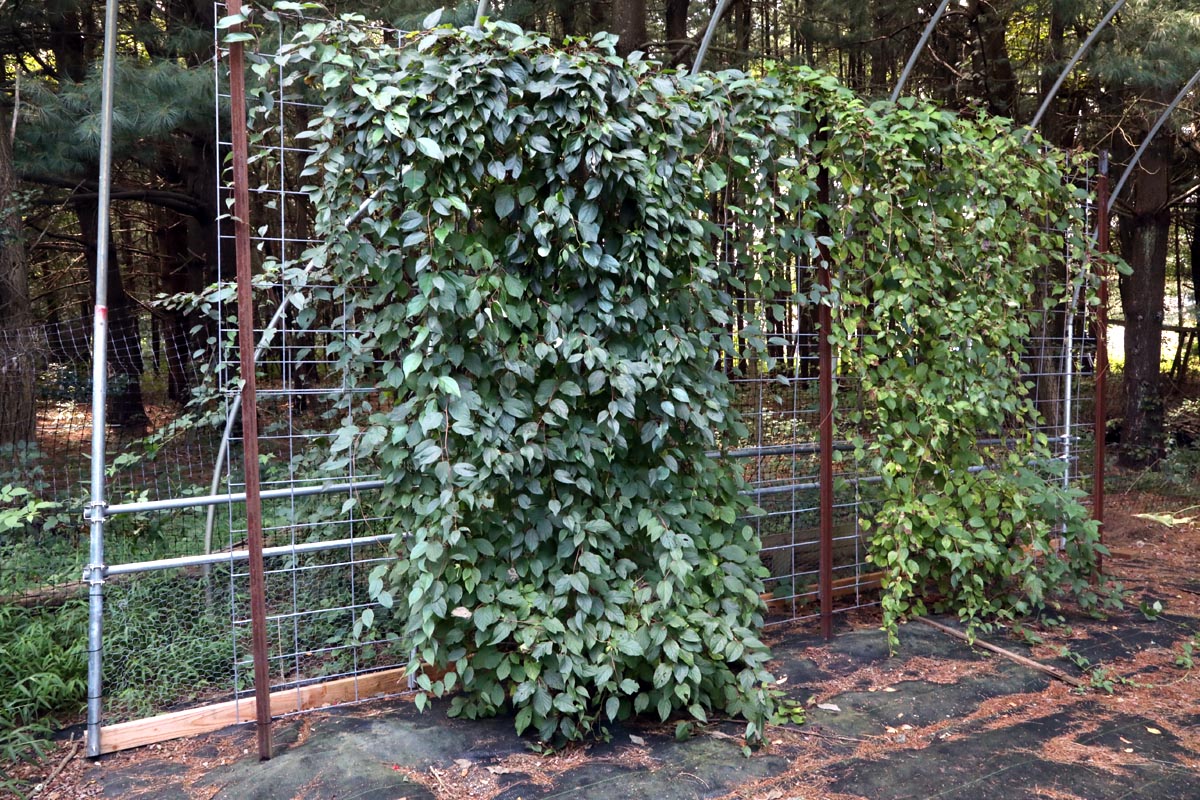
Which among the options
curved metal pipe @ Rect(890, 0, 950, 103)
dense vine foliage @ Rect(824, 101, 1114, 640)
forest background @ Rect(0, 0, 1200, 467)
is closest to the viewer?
dense vine foliage @ Rect(824, 101, 1114, 640)

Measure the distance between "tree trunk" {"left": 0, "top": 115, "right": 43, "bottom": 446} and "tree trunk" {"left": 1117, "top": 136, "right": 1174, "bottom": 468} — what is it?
9.13m

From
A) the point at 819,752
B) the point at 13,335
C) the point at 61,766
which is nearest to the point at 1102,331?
the point at 819,752

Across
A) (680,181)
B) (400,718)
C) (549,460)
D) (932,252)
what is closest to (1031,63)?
(932,252)

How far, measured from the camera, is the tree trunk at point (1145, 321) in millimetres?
7824

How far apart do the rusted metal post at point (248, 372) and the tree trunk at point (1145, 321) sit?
323 inches

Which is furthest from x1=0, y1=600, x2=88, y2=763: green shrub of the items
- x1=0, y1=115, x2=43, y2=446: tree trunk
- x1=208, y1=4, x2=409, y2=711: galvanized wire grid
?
x1=0, y1=115, x2=43, y2=446: tree trunk

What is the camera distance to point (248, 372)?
2570mm

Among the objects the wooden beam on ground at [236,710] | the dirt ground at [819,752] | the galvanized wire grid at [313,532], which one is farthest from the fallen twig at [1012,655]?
the wooden beam on ground at [236,710]

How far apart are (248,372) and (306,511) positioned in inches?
Answer: 45.0

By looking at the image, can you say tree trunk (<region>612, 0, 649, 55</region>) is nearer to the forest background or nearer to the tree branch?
the forest background

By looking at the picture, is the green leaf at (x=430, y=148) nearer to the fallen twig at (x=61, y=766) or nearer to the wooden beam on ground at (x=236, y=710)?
the wooden beam on ground at (x=236, y=710)

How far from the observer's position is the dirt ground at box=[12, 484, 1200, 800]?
247cm

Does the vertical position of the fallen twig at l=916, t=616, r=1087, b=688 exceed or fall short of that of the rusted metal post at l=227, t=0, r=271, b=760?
it falls short

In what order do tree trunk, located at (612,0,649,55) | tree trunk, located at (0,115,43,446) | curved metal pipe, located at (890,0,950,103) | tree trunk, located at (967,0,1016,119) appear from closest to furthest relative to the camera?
curved metal pipe, located at (890,0,950,103) < tree trunk, located at (0,115,43,446) < tree trunk, located at (612,0,649,55) < tree trunk, located at (967,0,1016,119)
